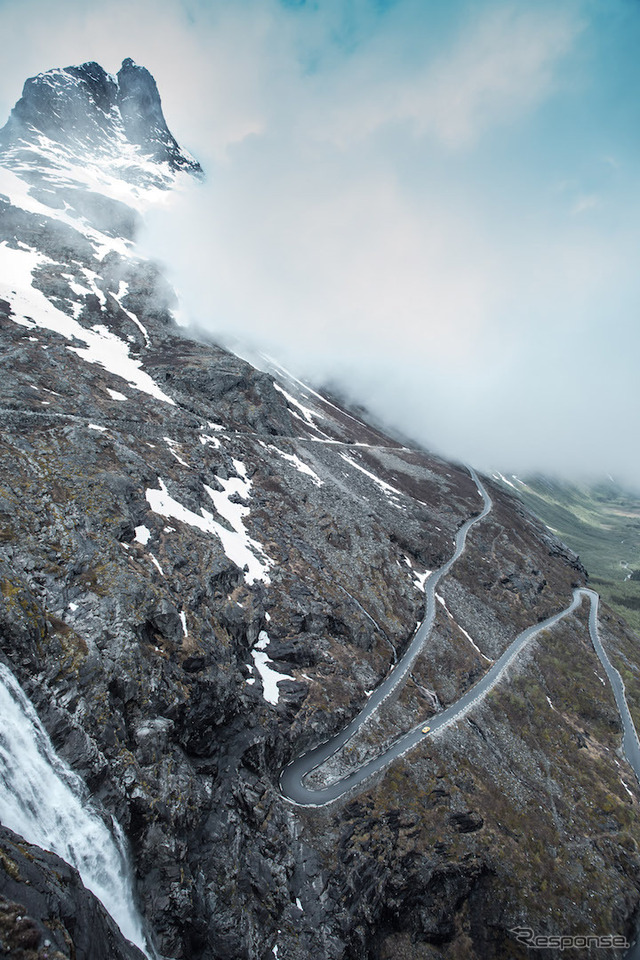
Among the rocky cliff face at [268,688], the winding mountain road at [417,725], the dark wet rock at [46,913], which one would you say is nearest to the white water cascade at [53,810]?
the rocky cliff face at [268,688]

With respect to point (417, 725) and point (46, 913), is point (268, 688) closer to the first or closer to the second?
point (417, 725)

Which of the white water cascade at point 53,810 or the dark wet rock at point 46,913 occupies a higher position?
the dark wet rock at point 46,913

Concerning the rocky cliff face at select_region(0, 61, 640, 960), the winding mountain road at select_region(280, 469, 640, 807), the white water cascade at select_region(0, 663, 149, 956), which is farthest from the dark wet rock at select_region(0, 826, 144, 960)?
the winding mountain road at select_region(280, 469, 640, 807)

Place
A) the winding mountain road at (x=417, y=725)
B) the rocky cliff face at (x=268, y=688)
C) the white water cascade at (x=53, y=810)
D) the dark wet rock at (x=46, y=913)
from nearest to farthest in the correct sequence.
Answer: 1. the dark wet rock at (x=46, y=913)
2. the white water cascade at (x=53, y=810)
3. the rocky cliff face at (x=268, y=688)
4. the winding mountain road at (x=417, y=725)

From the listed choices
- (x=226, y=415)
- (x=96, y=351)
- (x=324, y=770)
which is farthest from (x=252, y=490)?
(x=96, y=351)

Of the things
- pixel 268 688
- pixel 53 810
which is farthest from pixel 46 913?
pixel 268 688

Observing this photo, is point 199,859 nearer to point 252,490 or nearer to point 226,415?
point 252,490

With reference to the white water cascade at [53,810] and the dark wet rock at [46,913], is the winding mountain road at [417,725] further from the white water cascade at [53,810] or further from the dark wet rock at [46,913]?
the dark wet rock at [46,913]
